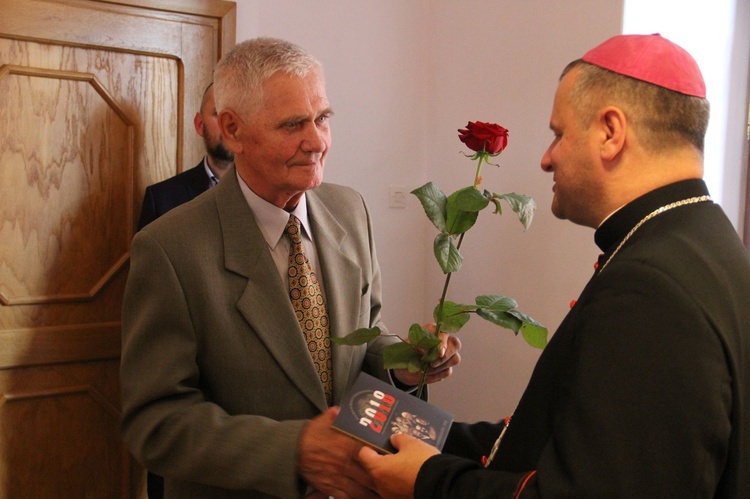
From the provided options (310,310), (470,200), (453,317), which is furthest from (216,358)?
(470,200)

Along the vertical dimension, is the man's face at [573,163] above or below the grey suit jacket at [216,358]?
above

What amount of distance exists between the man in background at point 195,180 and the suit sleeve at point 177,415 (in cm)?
148

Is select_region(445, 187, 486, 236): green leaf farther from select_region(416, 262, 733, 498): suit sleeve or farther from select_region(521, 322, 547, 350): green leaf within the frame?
select_region(416, 262, 733, 498): suit sleeve

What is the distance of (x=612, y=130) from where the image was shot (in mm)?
1073

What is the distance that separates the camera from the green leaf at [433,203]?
1365mm

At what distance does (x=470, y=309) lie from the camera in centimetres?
140

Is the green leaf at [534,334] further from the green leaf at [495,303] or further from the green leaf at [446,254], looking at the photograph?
the green leaf at [446,254]

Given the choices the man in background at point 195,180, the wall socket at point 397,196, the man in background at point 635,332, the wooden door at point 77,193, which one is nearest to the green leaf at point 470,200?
the man in background at point 635,332

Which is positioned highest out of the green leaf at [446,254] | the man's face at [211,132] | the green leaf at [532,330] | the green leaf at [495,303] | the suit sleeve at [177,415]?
the man's face at [211,132]

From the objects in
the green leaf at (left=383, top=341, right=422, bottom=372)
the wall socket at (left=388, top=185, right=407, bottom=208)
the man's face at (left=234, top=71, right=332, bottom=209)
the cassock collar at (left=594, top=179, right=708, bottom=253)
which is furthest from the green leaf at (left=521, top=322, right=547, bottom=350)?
the wall socket at (left=388, top=185, right=407, bottom=208)

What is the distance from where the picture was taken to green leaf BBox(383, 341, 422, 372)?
1.41m

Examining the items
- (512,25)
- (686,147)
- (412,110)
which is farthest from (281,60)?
(412,110)

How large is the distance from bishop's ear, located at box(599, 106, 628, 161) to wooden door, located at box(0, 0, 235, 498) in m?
2.37

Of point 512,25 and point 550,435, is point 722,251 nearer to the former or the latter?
point 550,435
